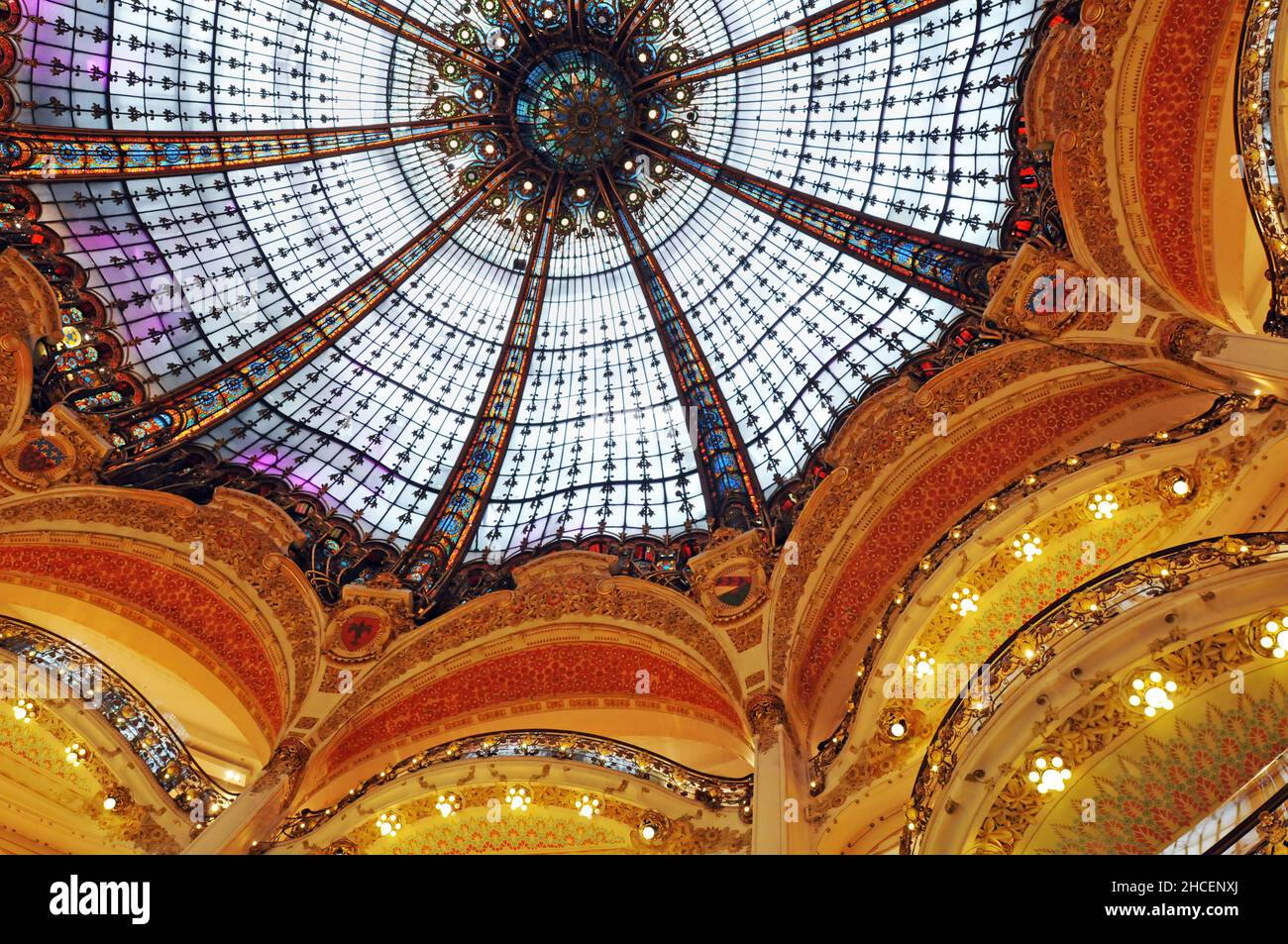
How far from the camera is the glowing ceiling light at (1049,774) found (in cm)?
792

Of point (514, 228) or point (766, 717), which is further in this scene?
point (514, 228)

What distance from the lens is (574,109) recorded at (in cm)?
1720

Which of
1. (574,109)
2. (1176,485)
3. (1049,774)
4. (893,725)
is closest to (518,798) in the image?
(893,725)

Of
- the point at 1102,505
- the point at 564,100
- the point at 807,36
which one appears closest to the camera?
the point at 1102,505

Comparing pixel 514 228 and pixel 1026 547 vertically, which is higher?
pixel 514 228

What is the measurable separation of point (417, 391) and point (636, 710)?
7227mm

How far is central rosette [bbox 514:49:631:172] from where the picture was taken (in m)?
17.0

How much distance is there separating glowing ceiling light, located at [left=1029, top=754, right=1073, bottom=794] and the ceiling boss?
12.6m

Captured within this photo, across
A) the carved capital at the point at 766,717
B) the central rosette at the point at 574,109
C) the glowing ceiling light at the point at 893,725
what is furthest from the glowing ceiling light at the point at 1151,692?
the central rosette at the point at 574,109

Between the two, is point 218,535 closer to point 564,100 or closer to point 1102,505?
point 564,100

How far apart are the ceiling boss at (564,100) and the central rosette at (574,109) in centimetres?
2

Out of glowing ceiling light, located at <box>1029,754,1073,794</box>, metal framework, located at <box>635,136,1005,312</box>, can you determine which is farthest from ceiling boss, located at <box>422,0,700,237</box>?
glowing ceiling light, located at <box>1029,754,1073,794</box>

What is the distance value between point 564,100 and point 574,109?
0.25 m

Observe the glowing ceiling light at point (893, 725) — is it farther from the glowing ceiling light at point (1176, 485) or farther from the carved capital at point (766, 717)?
the glowing ceiling light at point (1176, 485)
